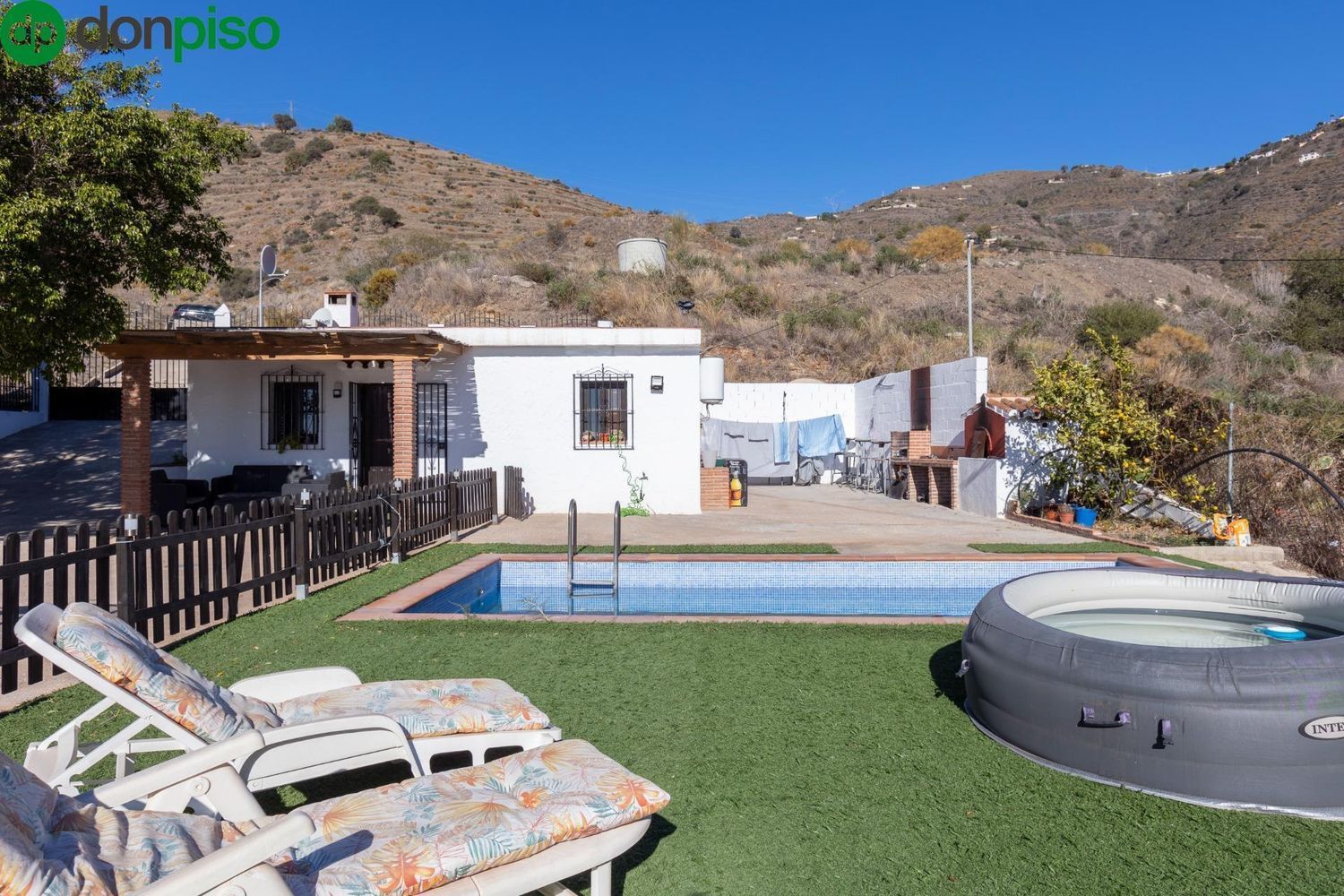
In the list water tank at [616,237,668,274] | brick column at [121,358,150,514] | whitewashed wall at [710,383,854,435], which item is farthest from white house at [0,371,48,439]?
water tank at [616,237,668,274]

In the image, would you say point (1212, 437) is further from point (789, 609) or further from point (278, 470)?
point (278, 470)

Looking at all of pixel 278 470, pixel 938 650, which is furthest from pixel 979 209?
pixel 938 650

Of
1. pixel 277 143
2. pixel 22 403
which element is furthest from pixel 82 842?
pixel 277 143

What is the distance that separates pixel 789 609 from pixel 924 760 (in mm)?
4064

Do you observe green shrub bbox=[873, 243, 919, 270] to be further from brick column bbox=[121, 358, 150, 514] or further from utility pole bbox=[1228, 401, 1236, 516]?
brick column bbox=[121, 358, 150, 514]

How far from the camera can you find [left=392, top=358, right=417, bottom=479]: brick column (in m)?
11.1

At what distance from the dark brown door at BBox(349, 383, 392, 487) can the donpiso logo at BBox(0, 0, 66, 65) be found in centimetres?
536

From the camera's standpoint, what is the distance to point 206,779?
2094 mm

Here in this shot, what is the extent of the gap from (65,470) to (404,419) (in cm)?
920

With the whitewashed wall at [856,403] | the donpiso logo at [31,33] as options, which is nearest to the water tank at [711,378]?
the whitewashed wall at [856,403]

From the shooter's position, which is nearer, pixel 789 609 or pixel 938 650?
pixel 938 650

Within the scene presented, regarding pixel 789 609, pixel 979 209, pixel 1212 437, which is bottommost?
pixel 789 609

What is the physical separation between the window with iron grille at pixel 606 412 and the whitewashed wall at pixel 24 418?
564 inches

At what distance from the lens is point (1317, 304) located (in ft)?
90.8
